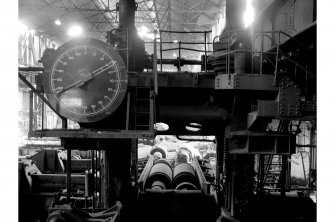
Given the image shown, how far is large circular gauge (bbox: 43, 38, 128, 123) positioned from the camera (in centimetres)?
607

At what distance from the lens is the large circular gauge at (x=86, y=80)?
6074 millimetres

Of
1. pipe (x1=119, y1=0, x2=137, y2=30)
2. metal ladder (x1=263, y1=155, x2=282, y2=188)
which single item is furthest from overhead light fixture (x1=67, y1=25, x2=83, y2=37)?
pipe (x1=119, y1=0, x2=137, y2=30)

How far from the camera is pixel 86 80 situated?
20.0 ft

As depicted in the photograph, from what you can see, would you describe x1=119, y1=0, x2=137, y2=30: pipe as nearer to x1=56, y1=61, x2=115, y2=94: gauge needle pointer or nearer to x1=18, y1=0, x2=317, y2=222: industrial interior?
x1=18, y1=0, x2=317, y2=222: industrial interior

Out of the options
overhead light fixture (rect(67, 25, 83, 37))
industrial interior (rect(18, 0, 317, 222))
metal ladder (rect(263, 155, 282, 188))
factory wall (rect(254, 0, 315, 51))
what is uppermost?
overhead light fixture (rect(67, 25, 83, 37))

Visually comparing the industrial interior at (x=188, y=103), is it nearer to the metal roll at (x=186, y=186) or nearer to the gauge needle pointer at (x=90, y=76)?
the gauge needle pointer at (x=90, y=76)

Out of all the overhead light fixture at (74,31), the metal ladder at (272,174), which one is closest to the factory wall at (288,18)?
the metal ladder at (272,174)

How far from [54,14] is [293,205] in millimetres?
20929

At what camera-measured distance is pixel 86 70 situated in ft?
20.1

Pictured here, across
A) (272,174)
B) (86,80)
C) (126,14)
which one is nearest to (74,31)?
(272,174)

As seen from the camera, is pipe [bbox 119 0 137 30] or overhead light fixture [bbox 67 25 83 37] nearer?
pipe [bbox 119 0 137 30]

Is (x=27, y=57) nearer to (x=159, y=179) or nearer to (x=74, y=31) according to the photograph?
(x=74, y=31)
